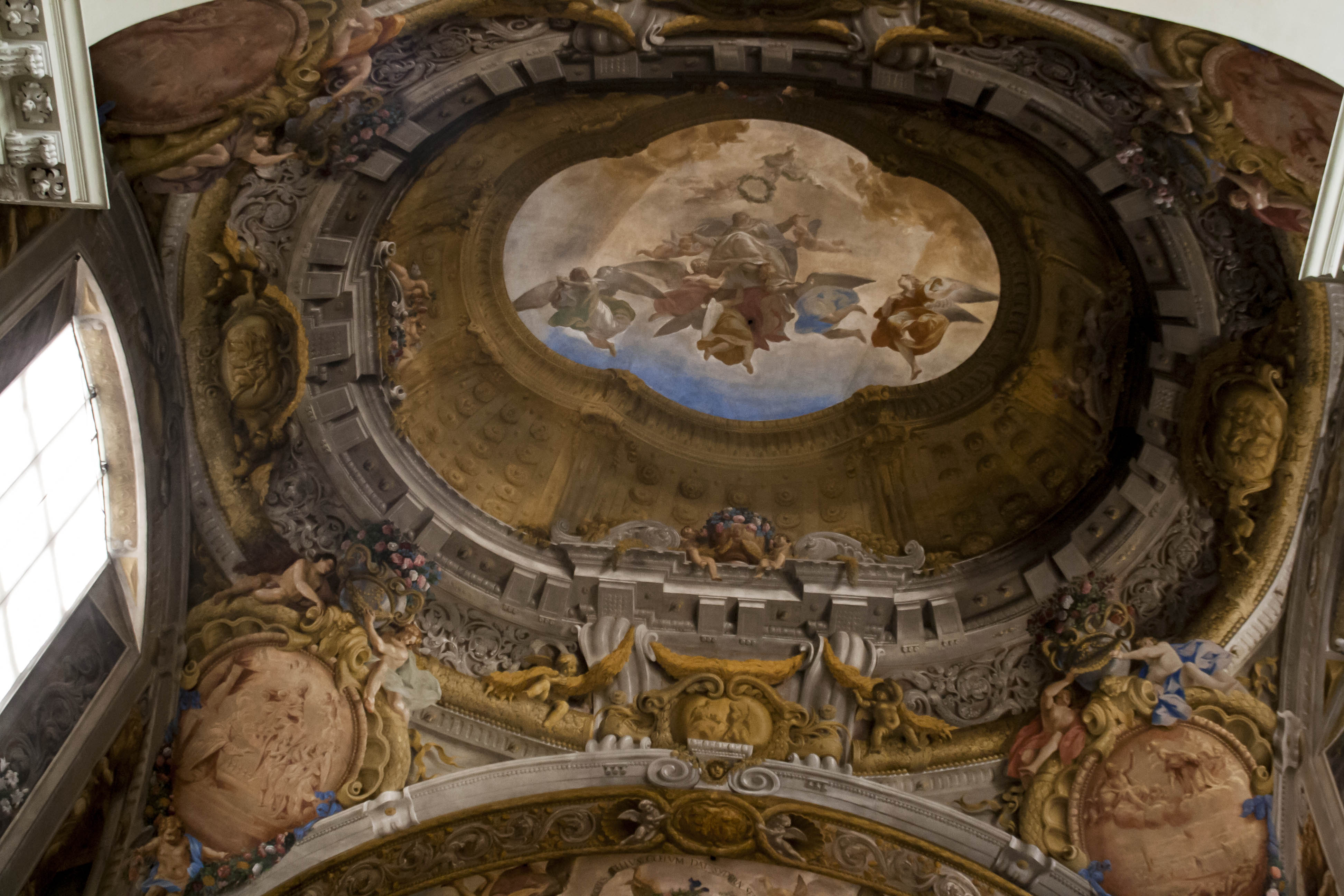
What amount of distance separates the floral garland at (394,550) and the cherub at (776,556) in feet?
12.6

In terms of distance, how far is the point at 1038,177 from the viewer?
42.1 feet

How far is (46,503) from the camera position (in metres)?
10.6

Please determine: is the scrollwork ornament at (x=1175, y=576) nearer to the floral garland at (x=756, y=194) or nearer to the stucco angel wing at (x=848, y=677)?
the stucco angel wing at (x=848, y=677)

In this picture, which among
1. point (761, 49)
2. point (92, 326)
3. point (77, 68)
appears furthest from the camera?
point (761, 49)

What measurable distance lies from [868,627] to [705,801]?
272 centimetres

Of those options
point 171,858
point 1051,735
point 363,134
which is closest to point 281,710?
point 171,858

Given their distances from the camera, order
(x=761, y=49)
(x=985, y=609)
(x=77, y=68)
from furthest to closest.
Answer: (x=985, y=609) < (x=761, y=49) < (x=77, y=68)

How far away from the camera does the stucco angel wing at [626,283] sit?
585 inches

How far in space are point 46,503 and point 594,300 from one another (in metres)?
6.69

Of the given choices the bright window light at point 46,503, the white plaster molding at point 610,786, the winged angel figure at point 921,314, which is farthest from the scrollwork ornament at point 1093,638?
the bright window light at point 46,503

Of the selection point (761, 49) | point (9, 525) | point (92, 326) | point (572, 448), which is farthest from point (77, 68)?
point (572, 448)

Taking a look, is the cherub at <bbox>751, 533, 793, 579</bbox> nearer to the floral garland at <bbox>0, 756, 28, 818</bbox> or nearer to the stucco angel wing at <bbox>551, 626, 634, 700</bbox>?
the stucco angel wing at <bbox>551, 626, 634, 700</bbox>

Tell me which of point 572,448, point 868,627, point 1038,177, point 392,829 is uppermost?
point 1038,177

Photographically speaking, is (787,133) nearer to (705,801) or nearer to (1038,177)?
(1038,177)
